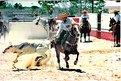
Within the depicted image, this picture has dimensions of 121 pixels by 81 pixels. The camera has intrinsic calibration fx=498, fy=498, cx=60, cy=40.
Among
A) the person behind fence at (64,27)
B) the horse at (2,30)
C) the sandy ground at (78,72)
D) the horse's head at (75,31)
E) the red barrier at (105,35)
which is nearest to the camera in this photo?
the sandy ground at (78,72)

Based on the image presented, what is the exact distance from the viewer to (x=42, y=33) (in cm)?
3397

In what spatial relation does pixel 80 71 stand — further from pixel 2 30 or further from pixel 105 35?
pixel 2 30

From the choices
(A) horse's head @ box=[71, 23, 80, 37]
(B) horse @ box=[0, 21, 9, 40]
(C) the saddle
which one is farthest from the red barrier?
(A) horse's head @ box=[71, 23, 80, 37]

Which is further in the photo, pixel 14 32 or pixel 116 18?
pixel 14 32

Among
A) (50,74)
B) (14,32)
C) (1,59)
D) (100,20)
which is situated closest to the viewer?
(50,74)

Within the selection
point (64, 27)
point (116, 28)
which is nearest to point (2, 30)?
point (116, 28)

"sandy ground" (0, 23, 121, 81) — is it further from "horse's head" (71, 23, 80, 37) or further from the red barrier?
the red barrier

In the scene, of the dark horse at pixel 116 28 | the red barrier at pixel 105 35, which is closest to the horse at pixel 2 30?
the red barrier at pixel 105 35

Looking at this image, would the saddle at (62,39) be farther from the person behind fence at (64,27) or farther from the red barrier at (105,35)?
the red barrier at (105,35)

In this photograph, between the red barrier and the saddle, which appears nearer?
the saddle

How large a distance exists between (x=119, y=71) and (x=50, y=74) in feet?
7.45

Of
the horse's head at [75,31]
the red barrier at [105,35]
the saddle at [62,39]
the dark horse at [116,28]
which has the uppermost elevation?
the horse's head at [75,31]

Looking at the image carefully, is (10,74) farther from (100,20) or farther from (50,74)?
(100,20)

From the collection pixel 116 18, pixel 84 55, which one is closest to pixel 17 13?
pixel 116 18
